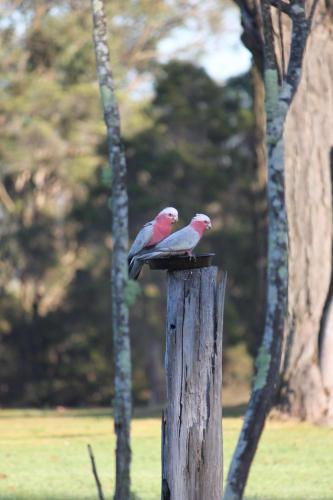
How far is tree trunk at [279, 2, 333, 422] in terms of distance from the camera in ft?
47.6

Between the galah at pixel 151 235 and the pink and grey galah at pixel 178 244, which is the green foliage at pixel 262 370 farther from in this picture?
the galah at pixel 151 235

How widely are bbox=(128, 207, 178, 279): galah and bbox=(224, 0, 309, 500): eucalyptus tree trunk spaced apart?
57.6 inches

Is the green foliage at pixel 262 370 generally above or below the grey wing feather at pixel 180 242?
below

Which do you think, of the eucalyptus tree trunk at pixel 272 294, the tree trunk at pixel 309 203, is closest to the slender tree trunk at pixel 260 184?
the tree trunk at pixel 309 203

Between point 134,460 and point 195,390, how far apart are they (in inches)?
206

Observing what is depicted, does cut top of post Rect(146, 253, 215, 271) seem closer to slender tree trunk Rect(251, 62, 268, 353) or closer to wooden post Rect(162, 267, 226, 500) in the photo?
wooden post Rect(162, 267, 226, 500)

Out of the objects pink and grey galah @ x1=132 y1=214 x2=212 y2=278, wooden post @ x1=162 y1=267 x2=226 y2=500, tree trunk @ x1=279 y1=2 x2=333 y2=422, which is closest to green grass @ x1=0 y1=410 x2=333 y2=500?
tree trunk @ x1=279 y1=2 x2=333 y2=422

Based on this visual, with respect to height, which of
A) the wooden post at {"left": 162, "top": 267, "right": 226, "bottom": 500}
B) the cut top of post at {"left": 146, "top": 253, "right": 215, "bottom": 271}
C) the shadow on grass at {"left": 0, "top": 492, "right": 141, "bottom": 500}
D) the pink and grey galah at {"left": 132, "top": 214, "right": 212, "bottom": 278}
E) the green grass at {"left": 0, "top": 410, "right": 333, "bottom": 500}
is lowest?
the green grass at {"left": 0, "top": 410, "right": 333, "bottom": 500}

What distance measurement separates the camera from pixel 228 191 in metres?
31.0

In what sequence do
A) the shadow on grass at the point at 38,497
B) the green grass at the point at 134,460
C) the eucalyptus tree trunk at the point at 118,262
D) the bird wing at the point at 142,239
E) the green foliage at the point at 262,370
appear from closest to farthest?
the green foliage at the point at 262,370, the eucalyptus tree trunk at the point at 118,262, the bird wing at the point at 142,239, the shadow on grass at the point at 38,497, the green grass at the point at 134,460

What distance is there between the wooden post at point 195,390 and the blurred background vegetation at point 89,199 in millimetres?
21924

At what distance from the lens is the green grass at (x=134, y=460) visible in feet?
32.7

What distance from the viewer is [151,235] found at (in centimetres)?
696

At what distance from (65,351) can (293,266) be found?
53.1 ft
